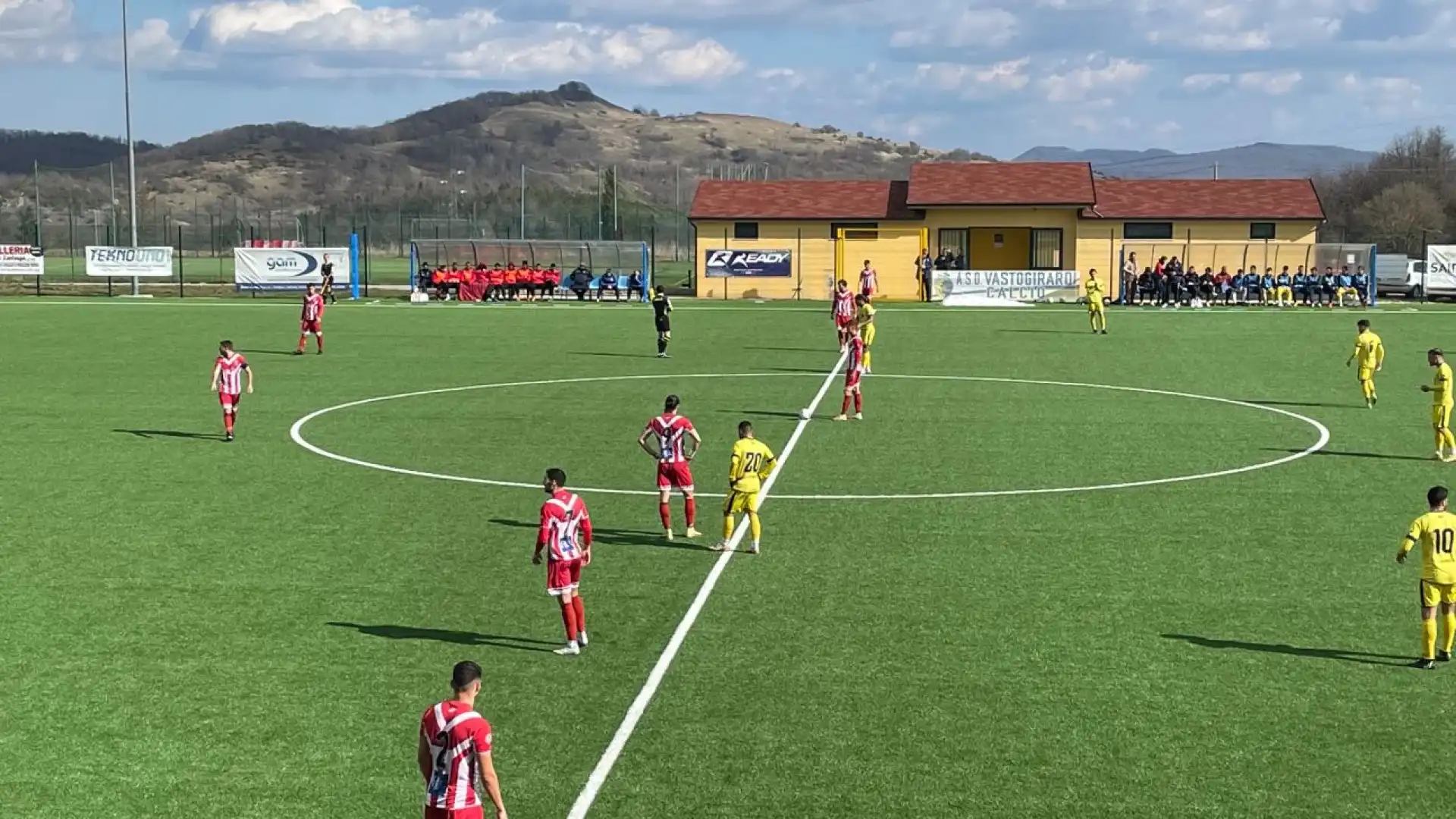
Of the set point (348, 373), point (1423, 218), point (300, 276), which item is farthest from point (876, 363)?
point (1423, 218)

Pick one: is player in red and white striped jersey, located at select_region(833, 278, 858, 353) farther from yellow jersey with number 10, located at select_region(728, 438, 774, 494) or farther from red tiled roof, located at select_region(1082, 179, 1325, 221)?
red tiled roof, located at select_region(1082, 179, 1325, 221)

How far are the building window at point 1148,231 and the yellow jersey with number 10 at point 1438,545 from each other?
62461mm

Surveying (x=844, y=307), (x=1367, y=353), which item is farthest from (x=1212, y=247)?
(x=1367, y=353)

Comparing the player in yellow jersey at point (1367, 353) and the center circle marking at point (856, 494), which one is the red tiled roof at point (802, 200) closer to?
the center circle marking at point (856, 494)

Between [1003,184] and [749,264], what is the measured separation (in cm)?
1307

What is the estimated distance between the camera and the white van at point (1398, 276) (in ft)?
246

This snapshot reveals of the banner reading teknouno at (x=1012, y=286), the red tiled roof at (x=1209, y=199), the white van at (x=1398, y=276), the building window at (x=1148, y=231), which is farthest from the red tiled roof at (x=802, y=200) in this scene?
the white van at (x=1398, y=276)

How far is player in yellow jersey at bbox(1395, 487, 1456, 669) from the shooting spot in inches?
544

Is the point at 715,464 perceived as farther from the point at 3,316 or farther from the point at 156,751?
the point at 3,316

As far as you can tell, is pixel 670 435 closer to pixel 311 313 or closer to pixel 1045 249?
pixel 311 313

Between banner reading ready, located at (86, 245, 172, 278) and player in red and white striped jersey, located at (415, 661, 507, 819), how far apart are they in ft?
235

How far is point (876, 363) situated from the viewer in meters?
42.0

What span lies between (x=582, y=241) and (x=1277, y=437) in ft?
175

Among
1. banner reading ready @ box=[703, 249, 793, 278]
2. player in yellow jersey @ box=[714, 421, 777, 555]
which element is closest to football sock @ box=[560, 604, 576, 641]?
player in yellow jersey @ box=[714, 421, 777, 555]
